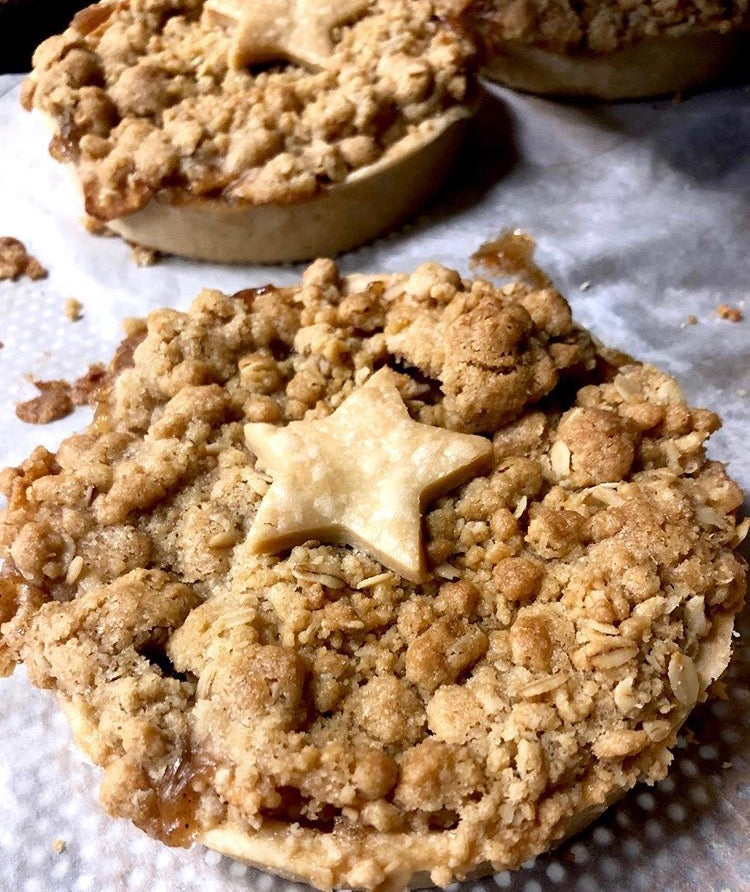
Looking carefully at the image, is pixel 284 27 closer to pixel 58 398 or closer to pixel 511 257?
pixel 511 257

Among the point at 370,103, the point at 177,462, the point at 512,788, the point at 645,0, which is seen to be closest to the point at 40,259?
the point at 370,103

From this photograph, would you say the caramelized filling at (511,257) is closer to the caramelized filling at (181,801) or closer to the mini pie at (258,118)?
the mini pie at (258,118)

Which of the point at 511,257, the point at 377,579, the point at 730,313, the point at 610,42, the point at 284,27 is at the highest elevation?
the point at 284,27

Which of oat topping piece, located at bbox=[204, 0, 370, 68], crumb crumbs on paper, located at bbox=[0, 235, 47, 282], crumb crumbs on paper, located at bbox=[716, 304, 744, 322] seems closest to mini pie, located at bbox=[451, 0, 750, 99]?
oat topping piece, located at bbox=[204, 0, 370, 68]

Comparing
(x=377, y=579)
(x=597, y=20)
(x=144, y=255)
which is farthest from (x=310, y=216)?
(x=377, y=579)

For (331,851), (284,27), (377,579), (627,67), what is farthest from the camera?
(627,67)

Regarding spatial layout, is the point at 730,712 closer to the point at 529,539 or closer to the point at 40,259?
the point at 529,539
